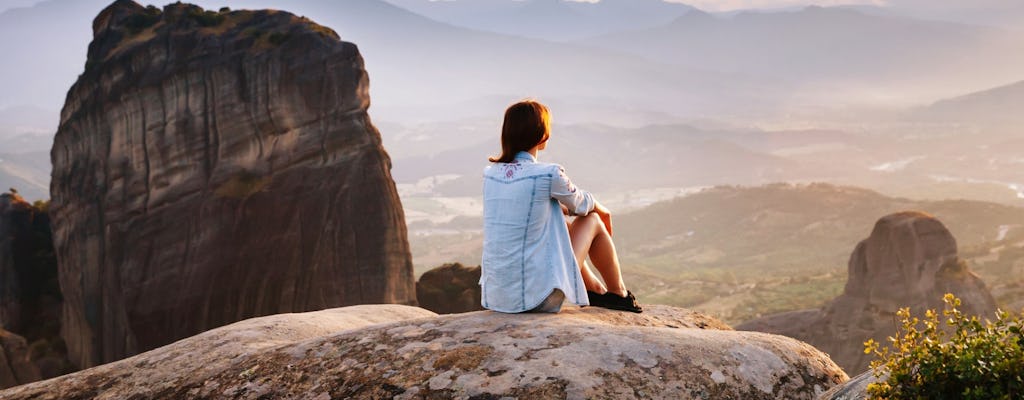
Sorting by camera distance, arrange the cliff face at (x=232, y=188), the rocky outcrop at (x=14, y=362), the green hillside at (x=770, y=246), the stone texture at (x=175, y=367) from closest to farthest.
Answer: the stone texture at (x=175, y=367), the rocky outcrop at (x=14, y=362), the cliff face at (x=232, y=188), the green hillside at (x=770, y=246)

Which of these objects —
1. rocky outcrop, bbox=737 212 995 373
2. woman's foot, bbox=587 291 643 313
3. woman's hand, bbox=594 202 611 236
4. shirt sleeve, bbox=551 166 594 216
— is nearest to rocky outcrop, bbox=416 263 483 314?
rocky outcrop, bbox=737 212 995 373

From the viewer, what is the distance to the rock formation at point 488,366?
20.7ft

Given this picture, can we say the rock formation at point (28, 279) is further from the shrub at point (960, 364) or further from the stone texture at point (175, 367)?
the shrub at point (960, 364)

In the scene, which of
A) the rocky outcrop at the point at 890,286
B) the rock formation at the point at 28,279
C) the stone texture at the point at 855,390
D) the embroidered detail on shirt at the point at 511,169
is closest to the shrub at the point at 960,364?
the stone texture at the point at 855,390

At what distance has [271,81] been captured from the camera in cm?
3656

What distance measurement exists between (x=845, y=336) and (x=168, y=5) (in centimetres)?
5281

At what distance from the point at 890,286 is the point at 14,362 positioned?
56.7 meters

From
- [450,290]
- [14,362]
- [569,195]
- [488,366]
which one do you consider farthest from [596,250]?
[450,290]

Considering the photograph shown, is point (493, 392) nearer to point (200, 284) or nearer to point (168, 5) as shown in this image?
point (200, 284)

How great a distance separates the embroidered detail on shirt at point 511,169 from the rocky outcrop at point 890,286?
49122mm

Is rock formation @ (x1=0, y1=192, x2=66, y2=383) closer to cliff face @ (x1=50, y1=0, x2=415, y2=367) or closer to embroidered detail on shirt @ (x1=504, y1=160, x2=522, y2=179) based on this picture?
cliff face @ (x1=50, y1=0, x2=415, y2=367)

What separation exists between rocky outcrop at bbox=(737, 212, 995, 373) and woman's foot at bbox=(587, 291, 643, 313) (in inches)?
1842

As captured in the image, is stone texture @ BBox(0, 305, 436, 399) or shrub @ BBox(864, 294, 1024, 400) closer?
shrub @ BBox(864, 294, 1024, 400)

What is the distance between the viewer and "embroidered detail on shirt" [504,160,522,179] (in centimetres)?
794
